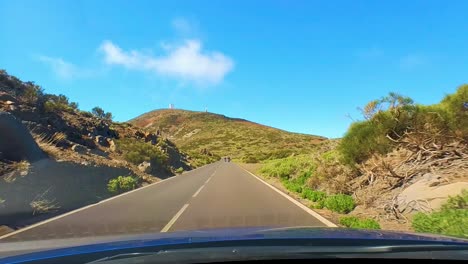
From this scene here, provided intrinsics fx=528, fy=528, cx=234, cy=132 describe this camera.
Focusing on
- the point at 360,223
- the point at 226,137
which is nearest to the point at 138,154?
the point at 360,223

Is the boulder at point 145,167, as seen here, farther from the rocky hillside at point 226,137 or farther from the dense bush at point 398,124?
the rocky hillside at point 226,137

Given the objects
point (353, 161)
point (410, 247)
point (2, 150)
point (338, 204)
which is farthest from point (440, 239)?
point (2, 150)

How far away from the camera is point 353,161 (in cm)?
1948

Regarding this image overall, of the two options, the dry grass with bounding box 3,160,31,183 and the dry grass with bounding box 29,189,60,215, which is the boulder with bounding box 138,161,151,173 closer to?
the dry grass with bounding box 3,160,31,183

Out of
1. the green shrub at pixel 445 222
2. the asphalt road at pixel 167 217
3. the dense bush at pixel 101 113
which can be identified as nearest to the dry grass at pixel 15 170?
the asphalt road at pixel 167 217

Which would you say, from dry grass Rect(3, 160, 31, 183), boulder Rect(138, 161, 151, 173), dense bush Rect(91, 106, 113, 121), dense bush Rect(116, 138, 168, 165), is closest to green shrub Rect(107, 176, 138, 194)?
dry grass Rect(3, 160, 31, 183)

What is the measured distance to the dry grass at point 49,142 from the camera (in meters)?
25.5

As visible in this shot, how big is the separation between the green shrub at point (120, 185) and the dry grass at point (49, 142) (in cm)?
373

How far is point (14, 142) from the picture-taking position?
783 inches

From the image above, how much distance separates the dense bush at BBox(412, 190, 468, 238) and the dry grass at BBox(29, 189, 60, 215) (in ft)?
33.7

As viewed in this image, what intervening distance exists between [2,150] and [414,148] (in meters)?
14.3

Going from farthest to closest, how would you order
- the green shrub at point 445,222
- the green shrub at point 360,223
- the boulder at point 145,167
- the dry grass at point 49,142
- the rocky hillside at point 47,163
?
the boulder at point 145,167
the dry grass at point 49,142
the rocky hillside at point 47,163
the green shrub at point 360,223
the green shrub at point 445,222

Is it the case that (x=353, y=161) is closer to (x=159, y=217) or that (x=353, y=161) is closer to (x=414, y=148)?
(x=414, y=148)

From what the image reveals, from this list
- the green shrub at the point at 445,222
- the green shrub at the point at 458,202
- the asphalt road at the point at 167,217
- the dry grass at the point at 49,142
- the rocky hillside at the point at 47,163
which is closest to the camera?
the green shrub at the point at 445,222
